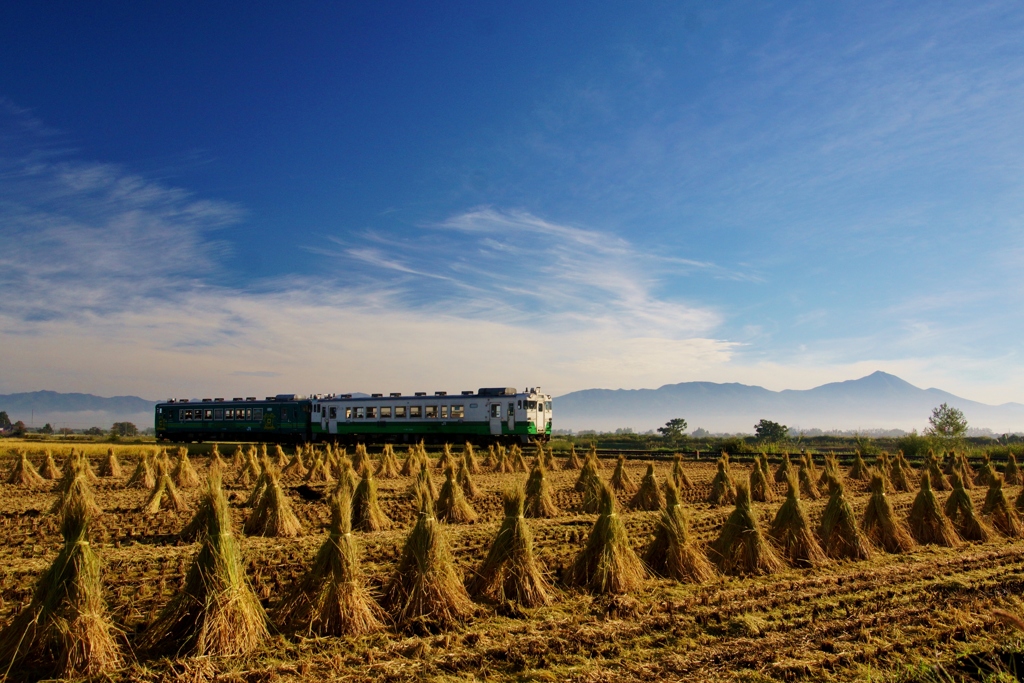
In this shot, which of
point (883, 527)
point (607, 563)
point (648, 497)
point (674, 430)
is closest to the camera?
point (607, 563)

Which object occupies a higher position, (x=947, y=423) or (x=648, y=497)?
(x=947, y=423)

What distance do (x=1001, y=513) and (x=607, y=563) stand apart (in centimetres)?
909

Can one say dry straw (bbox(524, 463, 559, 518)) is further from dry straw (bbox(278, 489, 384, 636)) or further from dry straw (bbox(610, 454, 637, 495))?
dry straw (bbox(278, 489, 384, 636))

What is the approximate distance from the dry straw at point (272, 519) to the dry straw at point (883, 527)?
9511 millimetres

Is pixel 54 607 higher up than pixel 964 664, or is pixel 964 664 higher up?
pixel 54 607

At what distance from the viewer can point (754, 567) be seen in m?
7.83

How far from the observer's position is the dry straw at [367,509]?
10.5 m

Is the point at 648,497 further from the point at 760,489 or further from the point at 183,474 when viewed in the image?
the point at 183,474

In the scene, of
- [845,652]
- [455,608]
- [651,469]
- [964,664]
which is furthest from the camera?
[651,469]

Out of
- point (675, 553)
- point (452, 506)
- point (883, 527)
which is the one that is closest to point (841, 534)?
point (883, 527)

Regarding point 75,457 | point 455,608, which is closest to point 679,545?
point 455,608

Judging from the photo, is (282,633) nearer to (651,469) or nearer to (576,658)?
(576,658)

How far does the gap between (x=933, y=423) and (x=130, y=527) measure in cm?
5209

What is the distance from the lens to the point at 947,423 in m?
44.3
